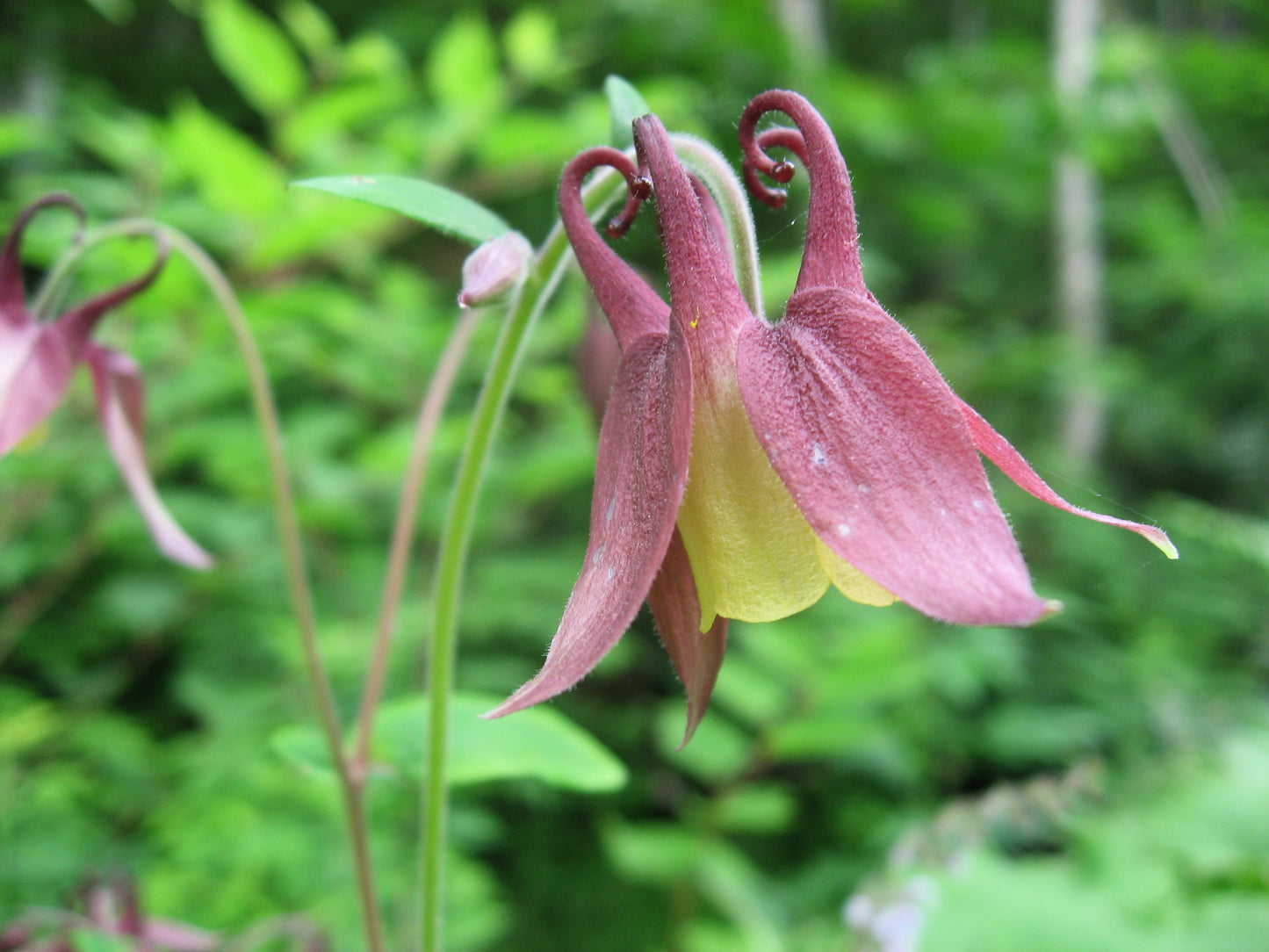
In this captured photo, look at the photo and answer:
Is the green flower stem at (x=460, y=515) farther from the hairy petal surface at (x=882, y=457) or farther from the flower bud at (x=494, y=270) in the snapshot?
the hairy petal surface at (x=882, y=457)

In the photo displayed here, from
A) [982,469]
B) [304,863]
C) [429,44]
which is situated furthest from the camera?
[429,44]

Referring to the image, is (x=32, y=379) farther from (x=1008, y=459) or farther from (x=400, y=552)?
(x=1008, y=459)

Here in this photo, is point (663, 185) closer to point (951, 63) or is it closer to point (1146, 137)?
point (951, 63)

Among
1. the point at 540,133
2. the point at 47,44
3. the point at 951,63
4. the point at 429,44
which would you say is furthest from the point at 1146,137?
the point at 47,44

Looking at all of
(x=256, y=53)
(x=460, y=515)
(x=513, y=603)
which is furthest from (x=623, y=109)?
(x=513, y=603)

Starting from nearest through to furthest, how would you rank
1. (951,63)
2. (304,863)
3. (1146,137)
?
(304,863) < (951,63) < (1146,137)

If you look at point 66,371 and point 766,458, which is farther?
point 66,371

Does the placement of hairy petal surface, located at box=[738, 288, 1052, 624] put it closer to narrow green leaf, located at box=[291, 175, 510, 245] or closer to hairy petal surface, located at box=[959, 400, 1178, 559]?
hairy petal surface, located at box=[959, 400, 1178, 559]
